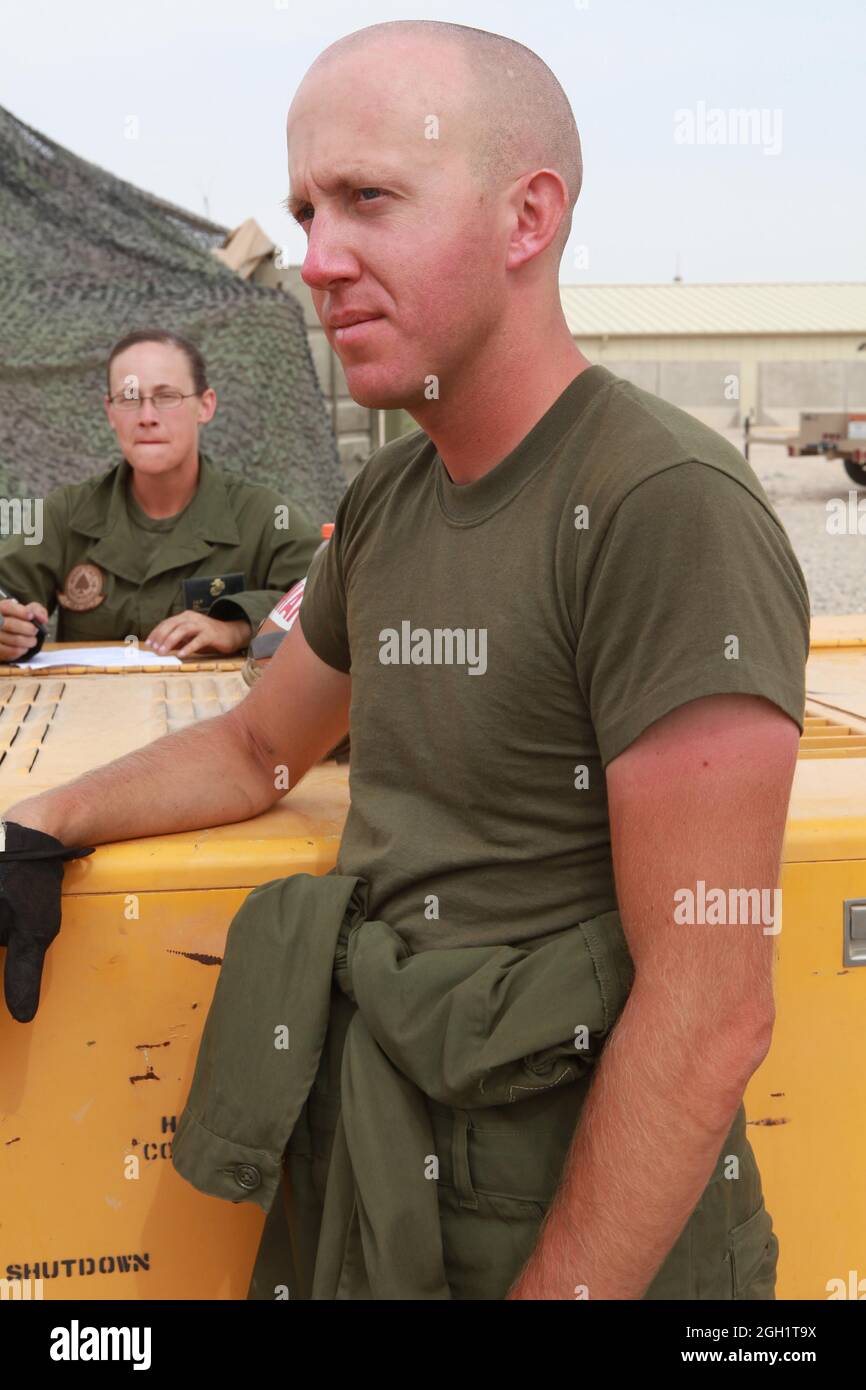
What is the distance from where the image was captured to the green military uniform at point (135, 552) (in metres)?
3.52

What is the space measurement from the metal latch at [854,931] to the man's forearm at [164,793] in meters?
0.62

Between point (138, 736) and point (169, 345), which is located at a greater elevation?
point (169, 345)

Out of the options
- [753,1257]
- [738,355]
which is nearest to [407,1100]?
[753,1257]

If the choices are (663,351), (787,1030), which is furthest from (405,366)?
(663,351)

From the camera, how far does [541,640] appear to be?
1.14 metres

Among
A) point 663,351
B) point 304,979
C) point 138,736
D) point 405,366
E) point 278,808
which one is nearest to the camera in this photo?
point 405,366

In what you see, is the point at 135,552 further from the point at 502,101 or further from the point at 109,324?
the point at 109,324

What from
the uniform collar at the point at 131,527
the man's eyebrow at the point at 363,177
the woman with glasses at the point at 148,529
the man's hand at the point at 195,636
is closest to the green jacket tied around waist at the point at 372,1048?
the man's eyebrow at the point at 363,177

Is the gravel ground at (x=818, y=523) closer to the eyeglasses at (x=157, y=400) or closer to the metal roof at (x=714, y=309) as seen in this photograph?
the eyeglasses at (x=157, y=400)

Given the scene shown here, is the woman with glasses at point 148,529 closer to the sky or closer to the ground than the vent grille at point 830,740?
closer to the sky

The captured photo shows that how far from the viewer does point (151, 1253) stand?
4.76ft

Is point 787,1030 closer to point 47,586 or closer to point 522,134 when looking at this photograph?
point 522,134

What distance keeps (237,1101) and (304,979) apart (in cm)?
13

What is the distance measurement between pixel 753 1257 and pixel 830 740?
70 cm
